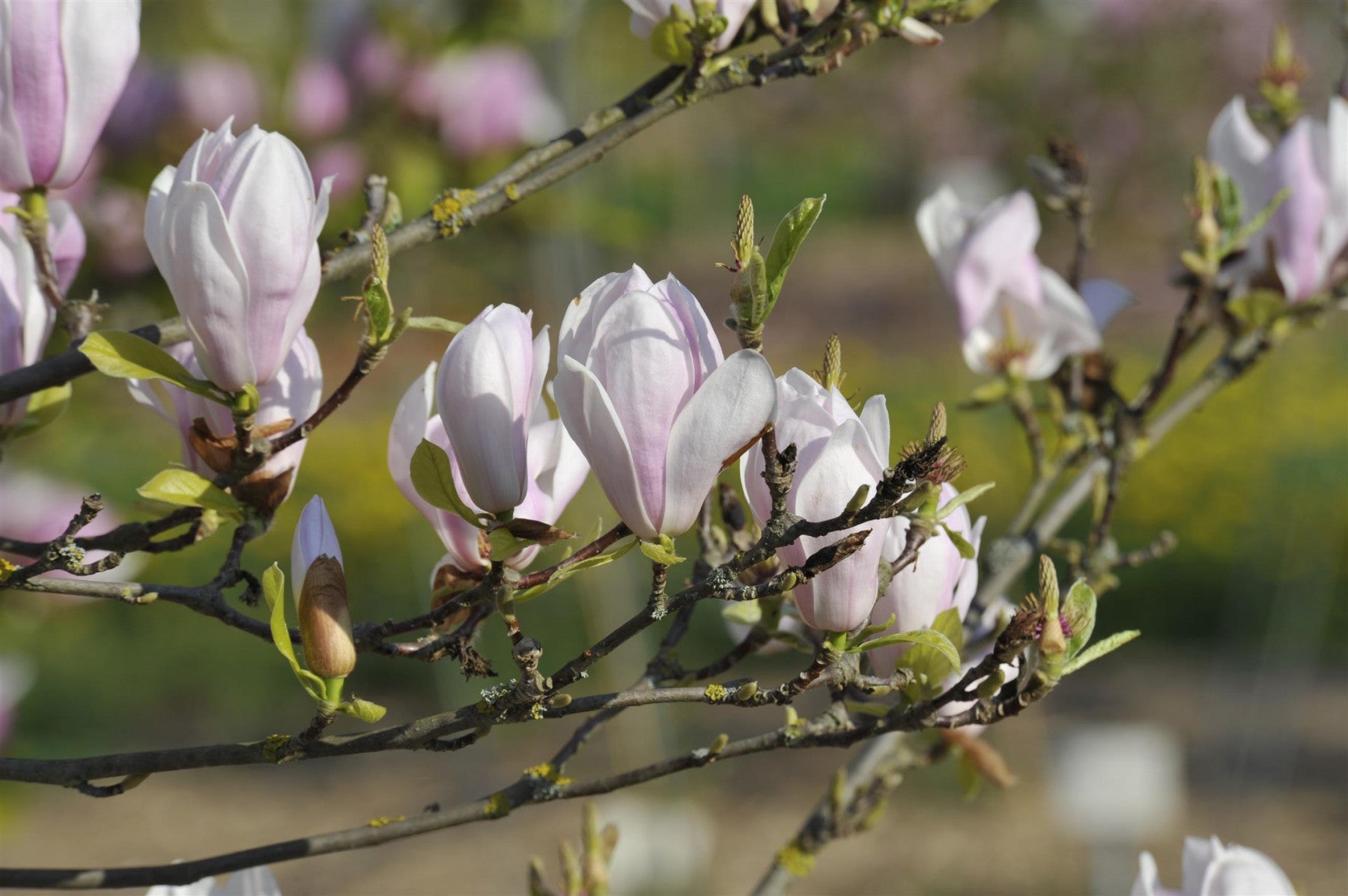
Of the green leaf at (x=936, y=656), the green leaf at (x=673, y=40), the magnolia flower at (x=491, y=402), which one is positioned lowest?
the green leaf at (x=936, y=656)

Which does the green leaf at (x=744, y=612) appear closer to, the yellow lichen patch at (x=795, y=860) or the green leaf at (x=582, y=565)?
the green leaf at (x=582, y=565)

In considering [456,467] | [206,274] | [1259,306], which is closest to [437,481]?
[456,467]

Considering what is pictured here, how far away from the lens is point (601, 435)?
1.98 feet

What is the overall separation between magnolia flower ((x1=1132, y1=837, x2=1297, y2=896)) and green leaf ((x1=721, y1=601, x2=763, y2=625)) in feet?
0.88

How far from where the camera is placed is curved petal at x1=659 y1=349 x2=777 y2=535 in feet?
1.91

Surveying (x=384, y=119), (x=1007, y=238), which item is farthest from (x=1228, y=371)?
(x=384, y=119)

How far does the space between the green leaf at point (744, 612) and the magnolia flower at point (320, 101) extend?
4.14 ft

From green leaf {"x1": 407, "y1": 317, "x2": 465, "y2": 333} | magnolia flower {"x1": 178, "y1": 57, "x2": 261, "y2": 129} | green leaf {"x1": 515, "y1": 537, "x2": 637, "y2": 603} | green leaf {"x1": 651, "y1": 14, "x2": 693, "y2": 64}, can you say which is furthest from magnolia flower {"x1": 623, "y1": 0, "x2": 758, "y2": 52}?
magnolia flower {"x1": 178, "y1": 57, "x2": 261, "y2": 129}

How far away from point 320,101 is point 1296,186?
4.08 feet

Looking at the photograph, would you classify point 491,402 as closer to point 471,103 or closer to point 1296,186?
point 1296,186

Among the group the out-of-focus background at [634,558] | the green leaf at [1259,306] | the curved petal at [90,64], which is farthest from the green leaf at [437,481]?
the out-of-focus background at [634,558]

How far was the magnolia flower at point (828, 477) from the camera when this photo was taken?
0.63 meters

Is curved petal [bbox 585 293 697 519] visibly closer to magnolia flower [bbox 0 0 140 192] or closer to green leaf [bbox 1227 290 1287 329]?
magnolia flower [bbox 0 0 140 192]

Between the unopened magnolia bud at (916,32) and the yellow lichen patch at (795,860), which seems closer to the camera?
the unopened magnolia bud at (916,32)
